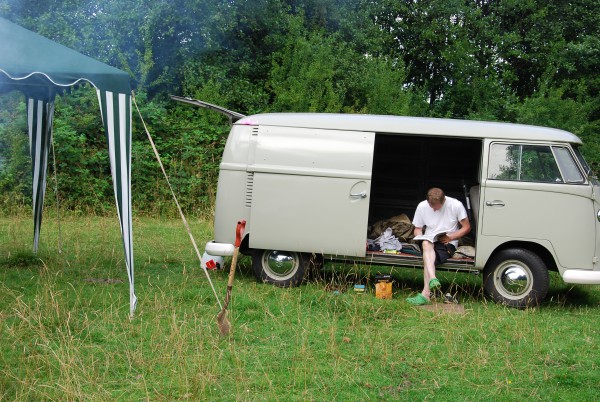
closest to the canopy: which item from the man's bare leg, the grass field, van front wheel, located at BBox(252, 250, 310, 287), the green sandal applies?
the grass field

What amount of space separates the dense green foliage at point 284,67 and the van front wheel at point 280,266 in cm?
699

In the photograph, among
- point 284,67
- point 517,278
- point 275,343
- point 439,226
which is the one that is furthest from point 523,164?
point 284,67

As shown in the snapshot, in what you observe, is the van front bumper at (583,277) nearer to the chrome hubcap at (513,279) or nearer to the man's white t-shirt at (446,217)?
the chrome hubcap at (513,279)

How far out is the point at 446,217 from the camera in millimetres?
8719

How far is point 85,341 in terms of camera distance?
20.7ft

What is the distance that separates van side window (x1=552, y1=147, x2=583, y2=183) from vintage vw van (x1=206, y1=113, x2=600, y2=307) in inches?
0.6

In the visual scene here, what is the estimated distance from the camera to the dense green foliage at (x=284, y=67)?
16.2 meters

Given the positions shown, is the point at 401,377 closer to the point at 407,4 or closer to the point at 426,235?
the point at 426,235

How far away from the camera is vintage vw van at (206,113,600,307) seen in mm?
8297

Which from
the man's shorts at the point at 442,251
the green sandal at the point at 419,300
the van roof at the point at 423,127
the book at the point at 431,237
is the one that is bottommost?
the green sandal at the point at 419,300

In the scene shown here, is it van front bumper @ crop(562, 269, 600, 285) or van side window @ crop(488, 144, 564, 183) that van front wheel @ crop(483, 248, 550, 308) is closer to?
van front bumper @ crop(562, 269, 600, 285)

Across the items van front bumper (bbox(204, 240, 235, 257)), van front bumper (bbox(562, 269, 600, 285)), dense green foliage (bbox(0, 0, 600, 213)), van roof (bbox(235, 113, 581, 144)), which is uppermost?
dense green foliage (bbox(0, 0, 600, 213))

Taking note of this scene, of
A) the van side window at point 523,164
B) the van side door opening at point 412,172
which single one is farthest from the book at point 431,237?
the van side door opening at point 412,172

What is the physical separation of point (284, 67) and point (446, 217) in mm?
11789
